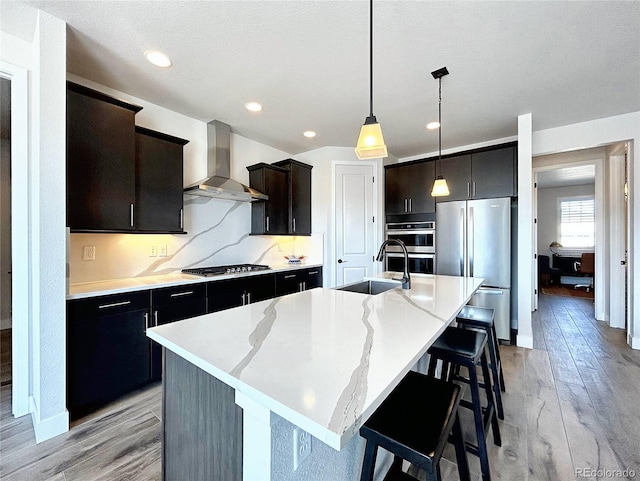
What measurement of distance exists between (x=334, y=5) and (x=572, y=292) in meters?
7.84

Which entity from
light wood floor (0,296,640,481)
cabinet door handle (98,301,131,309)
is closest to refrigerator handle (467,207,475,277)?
light wood floor (0,296,640,481)

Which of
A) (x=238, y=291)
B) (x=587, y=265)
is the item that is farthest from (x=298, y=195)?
(x=587, y=265)

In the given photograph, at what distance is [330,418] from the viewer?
56 centimetres

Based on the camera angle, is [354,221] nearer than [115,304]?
No

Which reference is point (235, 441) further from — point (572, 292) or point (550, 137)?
point (572, 292)

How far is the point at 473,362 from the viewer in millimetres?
1431

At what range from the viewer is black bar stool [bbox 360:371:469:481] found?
2.91 feet

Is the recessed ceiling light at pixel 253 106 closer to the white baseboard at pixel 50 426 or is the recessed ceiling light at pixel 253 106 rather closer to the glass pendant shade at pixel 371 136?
the glass pendant shade at pixel 371 136

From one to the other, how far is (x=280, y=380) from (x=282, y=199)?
3313 millimetres

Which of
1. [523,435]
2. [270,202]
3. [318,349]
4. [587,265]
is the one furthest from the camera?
[587,265]

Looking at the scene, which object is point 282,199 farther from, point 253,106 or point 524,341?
point 524,341

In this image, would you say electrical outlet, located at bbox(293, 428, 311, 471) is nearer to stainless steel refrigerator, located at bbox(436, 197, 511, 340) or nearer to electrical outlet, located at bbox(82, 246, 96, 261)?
electrical outlet, located at bbox(82, 246, 96, 261)

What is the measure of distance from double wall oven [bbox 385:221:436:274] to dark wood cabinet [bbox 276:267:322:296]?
1.13 m

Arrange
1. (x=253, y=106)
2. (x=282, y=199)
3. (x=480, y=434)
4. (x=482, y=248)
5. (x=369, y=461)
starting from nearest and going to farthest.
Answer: (x=369, y=461) < (x=480, y=434) < (x=253, y=106) < (x=482, y=248) < (x=282, y=199)
